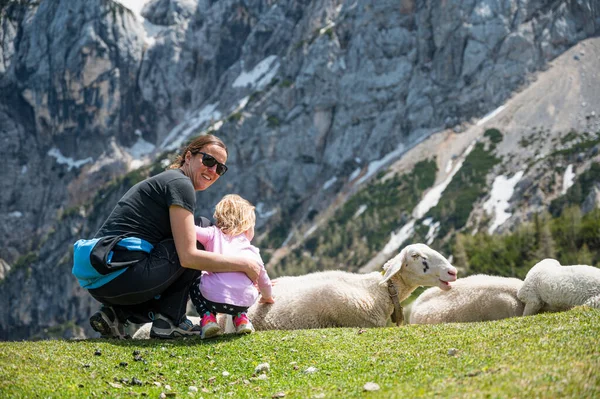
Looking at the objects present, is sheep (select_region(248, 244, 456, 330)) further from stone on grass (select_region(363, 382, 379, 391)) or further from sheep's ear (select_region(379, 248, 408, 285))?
stone on grass (select_region(363, 382, 379, 391))

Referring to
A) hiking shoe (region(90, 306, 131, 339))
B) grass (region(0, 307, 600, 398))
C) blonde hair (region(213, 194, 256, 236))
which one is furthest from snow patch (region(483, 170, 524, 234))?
hiking shoe (region(90, 306, 131, 339))

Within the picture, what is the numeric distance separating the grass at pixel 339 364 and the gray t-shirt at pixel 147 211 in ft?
7.41

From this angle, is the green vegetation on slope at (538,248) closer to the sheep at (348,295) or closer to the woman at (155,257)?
the sheep at (348,295)

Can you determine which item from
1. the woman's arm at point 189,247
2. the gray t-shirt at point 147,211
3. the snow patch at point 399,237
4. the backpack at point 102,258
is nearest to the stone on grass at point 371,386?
the woman's arm at point 189,247

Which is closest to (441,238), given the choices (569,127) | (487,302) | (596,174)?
(596,174)

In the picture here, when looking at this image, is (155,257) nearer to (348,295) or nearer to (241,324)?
(241,324)

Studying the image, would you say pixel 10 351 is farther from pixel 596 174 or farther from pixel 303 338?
pixel 596 174

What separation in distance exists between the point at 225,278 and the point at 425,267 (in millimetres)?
6347

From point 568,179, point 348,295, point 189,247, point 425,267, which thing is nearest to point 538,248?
point 568,179

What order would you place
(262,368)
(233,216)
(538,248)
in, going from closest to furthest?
(262,368)
(233,216)
(538,248)

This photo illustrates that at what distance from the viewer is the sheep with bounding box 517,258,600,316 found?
15.1 m

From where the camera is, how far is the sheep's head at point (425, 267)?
54.4 feet

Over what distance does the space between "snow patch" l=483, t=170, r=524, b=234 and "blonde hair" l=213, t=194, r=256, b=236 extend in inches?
6169

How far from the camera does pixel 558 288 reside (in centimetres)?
1555
